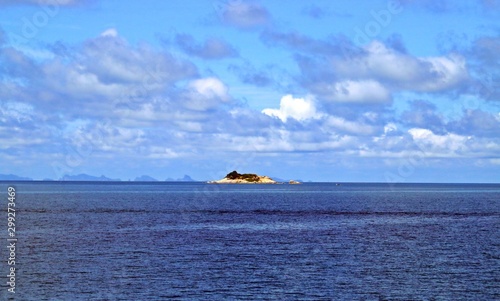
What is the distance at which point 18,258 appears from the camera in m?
78.0

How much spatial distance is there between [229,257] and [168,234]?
31995 millimetres

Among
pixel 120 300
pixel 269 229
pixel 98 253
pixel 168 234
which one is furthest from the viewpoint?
pixel 269 229

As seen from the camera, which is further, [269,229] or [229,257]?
[269,229]

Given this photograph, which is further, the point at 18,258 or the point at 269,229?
the point at 269,229

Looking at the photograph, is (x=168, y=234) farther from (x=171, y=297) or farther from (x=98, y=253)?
(x=171, y=297)

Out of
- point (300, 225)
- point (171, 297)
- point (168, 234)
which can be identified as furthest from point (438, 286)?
point (300, 225)

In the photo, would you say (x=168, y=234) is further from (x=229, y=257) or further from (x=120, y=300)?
(x=120, y=300)

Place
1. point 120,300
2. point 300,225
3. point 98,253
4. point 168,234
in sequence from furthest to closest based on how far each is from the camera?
1. point 300,225
2. point 168,234
3. point 98,253
4. point 120,300

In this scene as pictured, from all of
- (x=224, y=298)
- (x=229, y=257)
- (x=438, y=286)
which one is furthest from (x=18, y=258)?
(x=438, y=286)

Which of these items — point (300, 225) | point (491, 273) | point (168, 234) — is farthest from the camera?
point (300, 225)

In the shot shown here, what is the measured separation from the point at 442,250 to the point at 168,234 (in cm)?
4895

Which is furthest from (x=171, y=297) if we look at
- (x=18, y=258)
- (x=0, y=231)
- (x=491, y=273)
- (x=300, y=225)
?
(x=300, y=225)

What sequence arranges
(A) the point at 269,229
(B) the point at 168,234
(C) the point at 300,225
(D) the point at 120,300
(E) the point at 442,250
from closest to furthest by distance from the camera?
(D) the point at 120,300 → (E) the point at 442,250 → (B) the point at 168,234 → (A) the point at 269,229 → (C) the point at 300,225

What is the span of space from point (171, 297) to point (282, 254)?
29592 mm
